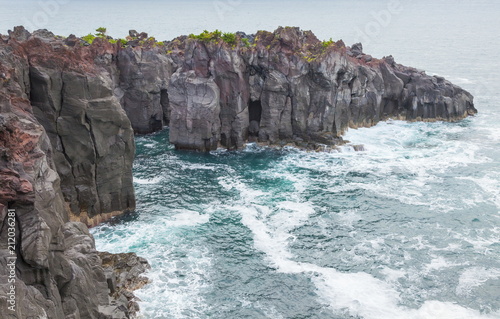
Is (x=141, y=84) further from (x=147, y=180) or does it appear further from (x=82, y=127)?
(x=82, y=127)

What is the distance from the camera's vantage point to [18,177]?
27562mm

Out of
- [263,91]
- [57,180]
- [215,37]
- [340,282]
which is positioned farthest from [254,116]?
[57,180]

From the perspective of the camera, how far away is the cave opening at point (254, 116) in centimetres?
8812

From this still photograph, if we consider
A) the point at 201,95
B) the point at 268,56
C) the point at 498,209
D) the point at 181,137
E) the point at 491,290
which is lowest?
the point at 491,290

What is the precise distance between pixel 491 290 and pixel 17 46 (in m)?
54.2

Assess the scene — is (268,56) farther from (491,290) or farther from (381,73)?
(491,290)

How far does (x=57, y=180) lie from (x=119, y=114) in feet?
65.4

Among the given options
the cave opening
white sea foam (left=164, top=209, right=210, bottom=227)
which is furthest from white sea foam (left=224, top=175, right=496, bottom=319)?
the cave opening

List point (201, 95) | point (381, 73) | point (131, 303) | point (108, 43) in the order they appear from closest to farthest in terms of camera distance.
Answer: point (131, 303) → point (201, 95) → point (108, 43) → point (381, 73)

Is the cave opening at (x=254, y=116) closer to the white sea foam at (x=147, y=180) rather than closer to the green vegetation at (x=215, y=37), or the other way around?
the green vegetation at (x=215, y=37)

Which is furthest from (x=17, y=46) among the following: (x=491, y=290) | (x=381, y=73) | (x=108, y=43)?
(x=381, y=73)

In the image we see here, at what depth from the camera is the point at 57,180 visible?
3553cm

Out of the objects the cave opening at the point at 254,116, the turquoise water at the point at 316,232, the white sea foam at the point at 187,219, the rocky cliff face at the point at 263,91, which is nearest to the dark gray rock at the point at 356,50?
the rocky cliff face at the point at 263,91

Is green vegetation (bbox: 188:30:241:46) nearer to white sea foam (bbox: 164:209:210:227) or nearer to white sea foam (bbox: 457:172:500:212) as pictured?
white sea foam (bbox: 164:209:210:227)
